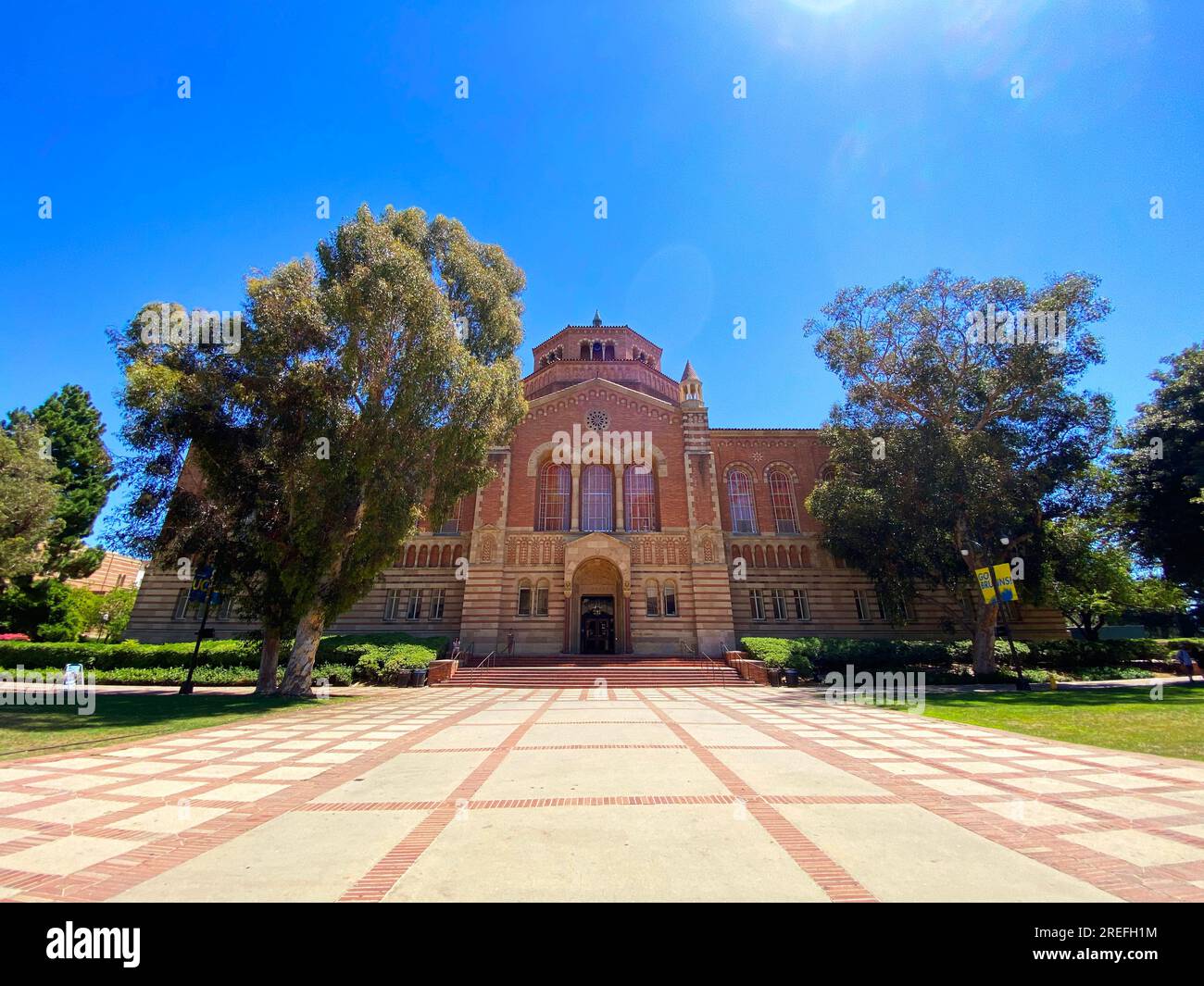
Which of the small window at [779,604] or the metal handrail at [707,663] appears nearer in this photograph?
the metal handrail at [707,663]

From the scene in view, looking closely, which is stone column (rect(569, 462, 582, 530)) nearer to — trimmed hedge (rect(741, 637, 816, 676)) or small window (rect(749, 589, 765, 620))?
small window (rect(749, 589, 765, 620))

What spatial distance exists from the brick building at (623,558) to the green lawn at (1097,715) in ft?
38.2

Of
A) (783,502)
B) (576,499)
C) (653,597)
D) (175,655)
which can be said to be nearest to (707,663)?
(653,597)

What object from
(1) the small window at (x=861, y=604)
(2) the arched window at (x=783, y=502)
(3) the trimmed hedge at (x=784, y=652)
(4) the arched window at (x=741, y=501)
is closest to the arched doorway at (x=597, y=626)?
(3) the trimmed hedge at (x=784, y=652)

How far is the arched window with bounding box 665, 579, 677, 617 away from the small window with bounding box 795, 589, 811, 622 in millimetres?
7725

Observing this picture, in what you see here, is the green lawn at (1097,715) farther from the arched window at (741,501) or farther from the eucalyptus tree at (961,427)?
the arched window at (741,501)

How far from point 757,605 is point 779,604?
136 centimetres

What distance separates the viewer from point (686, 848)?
4.23 metres

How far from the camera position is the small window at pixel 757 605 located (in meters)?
30.2

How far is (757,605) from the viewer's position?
100 feet

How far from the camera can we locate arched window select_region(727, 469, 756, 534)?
107ft

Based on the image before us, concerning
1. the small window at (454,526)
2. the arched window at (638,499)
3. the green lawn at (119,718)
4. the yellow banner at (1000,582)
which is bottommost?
the green lawn at (119,718)

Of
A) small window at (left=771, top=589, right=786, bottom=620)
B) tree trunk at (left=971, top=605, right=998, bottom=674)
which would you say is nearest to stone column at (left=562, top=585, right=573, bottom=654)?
small window at (left=771, top=589, right=786, bottom=620)
